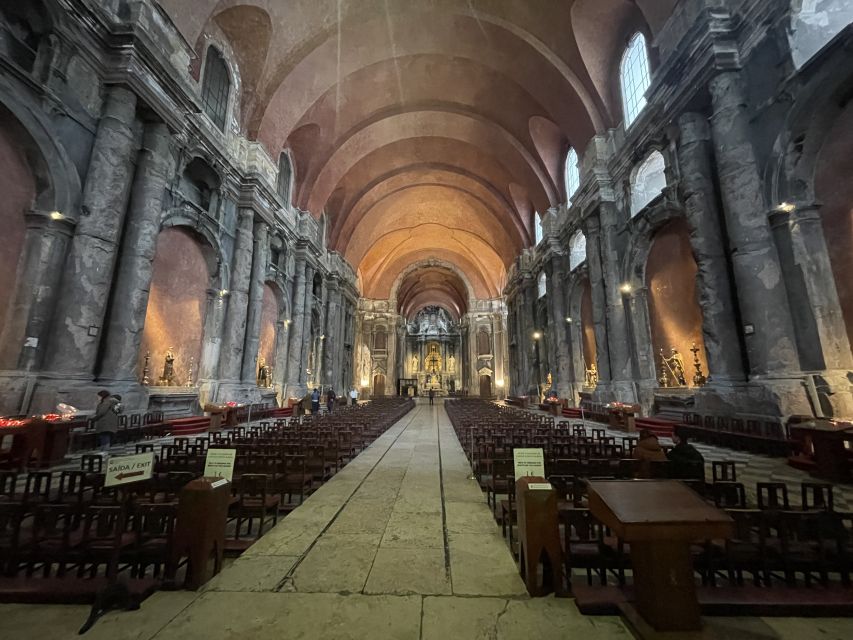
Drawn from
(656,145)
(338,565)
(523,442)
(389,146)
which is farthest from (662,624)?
(389,146)

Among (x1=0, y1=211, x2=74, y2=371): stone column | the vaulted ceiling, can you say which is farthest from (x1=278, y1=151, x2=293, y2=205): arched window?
(x1=0, y1=211, x2=74, y2=371): stone column

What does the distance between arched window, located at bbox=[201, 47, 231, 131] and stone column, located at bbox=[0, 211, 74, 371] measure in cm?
695

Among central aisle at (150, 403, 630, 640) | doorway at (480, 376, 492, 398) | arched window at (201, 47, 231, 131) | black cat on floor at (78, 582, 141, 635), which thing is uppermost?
arched window at (201, 47, 231, 131)

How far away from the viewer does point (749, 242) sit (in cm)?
719

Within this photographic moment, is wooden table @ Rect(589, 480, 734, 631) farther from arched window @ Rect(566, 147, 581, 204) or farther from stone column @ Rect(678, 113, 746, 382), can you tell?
arched window @ Rect(566, 147, 581, 204)

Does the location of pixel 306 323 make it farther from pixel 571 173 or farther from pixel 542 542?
pixel 542 542

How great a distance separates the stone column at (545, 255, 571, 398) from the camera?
A: 17406 mm

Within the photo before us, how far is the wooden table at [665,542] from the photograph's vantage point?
5.95ft

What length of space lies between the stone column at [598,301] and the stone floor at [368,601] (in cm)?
1159

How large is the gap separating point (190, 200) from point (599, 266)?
14.6 meters

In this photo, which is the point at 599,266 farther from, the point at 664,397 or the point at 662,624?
the point at 662,624

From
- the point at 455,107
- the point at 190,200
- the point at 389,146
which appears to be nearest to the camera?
the point at 190,200

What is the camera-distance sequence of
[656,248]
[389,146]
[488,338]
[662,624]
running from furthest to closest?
[488,338] < [389,146] < [656,248] < [662,624]

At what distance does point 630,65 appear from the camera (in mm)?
12648
